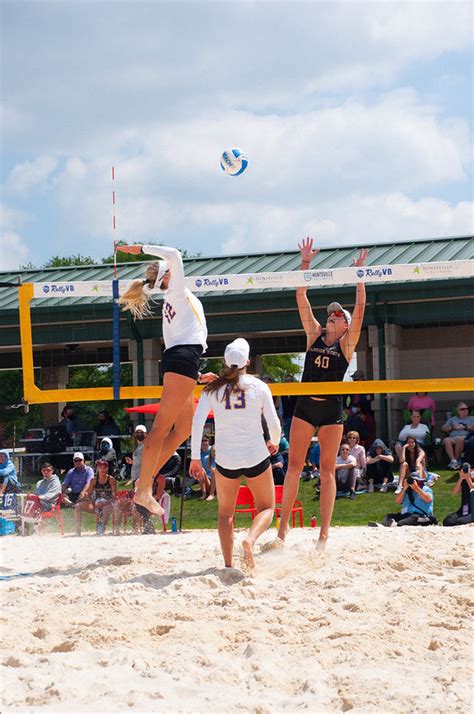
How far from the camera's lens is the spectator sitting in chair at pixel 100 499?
10.7 meters

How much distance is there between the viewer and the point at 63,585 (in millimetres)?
5703

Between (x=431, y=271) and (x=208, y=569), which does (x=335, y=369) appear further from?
(x=431, y=271)

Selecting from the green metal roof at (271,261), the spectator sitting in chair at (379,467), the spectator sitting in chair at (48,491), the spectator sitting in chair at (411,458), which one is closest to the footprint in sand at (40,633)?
the spectator sitting in chair at (411,458)

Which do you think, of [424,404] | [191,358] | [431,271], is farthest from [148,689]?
[424,404]

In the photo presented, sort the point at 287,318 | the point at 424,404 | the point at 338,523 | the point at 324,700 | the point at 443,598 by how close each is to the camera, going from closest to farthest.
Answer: the point at 324,700
the point at 443,598
the point at 338,523
the point at 424,404
the point at 287,318

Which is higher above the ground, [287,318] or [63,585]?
[287,318]

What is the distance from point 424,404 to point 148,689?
11.2 m

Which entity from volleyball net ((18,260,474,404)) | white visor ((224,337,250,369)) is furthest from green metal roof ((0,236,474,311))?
white visor ((224,337,250,369))

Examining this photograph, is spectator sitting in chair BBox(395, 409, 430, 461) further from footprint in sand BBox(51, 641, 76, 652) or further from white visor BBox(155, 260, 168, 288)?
footprint in sand BBox(51, 641, 76, 652)

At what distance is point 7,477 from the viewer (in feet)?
41.6

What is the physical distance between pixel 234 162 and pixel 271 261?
31.2 ft

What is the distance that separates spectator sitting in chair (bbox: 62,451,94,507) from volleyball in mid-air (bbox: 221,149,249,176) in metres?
4.66

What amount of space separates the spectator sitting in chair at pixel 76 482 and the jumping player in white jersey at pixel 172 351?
578 cm

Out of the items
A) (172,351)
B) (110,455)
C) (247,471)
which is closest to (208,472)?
(110,455)
